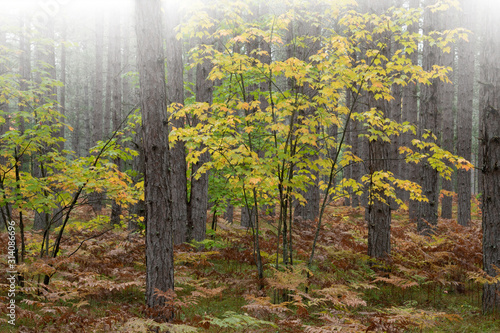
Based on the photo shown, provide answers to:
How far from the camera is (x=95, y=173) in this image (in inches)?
224

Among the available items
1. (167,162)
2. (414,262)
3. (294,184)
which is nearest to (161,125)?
(167,162)

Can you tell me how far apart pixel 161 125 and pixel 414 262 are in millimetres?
6280

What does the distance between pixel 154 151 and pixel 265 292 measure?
131 inches

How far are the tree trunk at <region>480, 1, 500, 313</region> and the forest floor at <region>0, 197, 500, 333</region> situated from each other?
40 centimetres

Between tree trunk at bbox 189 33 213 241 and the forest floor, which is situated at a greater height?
tree trunk at bbox 189 33 213 241

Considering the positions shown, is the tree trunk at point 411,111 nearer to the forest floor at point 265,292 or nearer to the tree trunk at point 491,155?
the forest floor at point 265,292

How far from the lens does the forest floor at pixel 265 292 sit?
14.1 ft

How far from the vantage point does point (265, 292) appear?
19.5 ft

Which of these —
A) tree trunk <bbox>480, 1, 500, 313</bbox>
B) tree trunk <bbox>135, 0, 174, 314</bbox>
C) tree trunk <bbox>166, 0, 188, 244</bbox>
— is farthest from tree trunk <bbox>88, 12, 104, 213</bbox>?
tree trunk <bbox>480, 1, 500, 313</bbox>

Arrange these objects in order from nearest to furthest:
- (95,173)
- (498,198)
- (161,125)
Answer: (161,125) → (498,198) → (95,173)

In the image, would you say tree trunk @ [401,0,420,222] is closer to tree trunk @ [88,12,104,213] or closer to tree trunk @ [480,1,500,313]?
tree trunk @ [480,1,500,313]

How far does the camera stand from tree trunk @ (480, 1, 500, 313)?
5340 mm

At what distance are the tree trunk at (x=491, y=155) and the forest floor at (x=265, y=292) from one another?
396 mm

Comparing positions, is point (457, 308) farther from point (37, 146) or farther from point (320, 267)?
point (37, 146)
